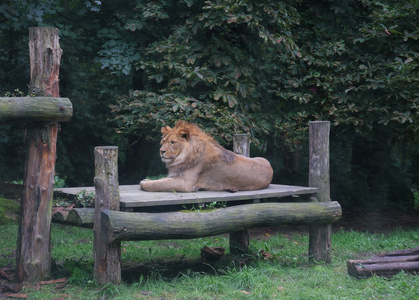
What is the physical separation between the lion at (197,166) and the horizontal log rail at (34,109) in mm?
1570

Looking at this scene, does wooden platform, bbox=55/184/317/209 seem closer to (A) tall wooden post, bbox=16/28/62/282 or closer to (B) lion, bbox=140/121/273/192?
(B) lion, bbox=140/121/273/192

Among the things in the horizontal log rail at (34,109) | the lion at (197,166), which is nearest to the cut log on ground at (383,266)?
the lion at (197,166)

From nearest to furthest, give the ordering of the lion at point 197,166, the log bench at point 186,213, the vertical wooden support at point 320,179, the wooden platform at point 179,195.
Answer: the log bench at point 186,213 < the wooden platform at point 179,195 < the lion at point 197,166 < the vertical wooden support at point 320,179

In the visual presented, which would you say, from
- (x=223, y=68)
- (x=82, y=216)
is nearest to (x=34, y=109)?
(x=82, y=216)

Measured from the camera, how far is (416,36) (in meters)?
9.51

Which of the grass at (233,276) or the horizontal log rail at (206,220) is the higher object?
the horizontal log rail at (206,220)

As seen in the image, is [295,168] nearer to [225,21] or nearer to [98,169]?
[225,21]

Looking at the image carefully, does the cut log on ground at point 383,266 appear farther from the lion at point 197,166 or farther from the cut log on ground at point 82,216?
the cut log on ground at point 82,216

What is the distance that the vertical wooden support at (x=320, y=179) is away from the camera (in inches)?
305

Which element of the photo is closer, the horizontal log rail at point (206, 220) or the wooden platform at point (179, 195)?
the horizontal log rail at point (206, 220)

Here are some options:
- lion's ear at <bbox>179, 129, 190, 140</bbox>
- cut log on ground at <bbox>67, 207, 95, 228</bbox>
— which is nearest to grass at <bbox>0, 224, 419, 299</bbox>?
cut log on ground at <bbox>67, 207, 95, 228</bbox>

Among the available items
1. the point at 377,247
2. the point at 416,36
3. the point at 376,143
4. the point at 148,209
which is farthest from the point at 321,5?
the point at 148,209

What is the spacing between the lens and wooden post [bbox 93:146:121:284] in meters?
5.95

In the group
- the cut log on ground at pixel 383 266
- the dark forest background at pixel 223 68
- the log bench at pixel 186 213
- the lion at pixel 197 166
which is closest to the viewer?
the log bench at pixel 186 213
